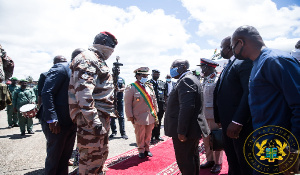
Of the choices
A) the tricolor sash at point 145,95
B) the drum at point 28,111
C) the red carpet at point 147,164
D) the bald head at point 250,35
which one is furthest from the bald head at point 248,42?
the drum at point 28,111

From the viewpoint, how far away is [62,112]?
9.29 feet

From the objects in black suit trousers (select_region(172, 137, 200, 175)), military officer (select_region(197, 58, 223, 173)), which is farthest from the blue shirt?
military officer (select_region(197, 58, 223, 173))

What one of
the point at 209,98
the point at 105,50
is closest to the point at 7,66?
the point at 105,50

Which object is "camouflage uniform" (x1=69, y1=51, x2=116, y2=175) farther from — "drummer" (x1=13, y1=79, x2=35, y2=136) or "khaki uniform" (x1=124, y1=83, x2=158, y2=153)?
"drummer" (x1=13, y1=79, x2=35, y2=136)

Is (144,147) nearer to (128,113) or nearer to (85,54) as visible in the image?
(128,113)

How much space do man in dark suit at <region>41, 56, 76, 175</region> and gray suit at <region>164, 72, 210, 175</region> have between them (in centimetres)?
159

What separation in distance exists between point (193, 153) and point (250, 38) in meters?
1.74

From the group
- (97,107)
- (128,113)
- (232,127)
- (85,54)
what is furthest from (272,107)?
(128,113)

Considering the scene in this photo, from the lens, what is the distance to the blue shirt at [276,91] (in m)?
1.45

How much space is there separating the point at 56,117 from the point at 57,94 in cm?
36

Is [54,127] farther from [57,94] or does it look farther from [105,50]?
[105,50]

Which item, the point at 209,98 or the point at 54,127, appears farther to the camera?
the point at 209,98

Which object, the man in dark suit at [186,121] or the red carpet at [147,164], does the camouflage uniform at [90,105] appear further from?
the red carpet at [147,164]

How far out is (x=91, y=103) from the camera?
228cm
